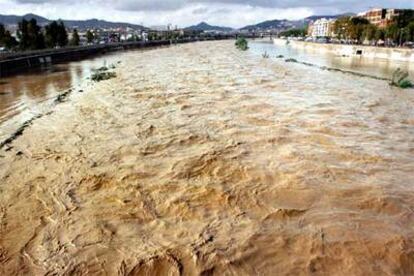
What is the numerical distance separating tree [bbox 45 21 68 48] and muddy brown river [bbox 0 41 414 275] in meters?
66.2

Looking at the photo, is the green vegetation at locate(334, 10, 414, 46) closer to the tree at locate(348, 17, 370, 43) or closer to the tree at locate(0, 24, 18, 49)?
the tree at locate(348, 17, 370, 43)

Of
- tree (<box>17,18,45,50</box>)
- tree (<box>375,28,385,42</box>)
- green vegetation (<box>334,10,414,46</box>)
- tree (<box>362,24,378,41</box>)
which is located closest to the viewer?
tree (<box>17,18,45,50</box>)

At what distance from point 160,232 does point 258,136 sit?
22.5 feet

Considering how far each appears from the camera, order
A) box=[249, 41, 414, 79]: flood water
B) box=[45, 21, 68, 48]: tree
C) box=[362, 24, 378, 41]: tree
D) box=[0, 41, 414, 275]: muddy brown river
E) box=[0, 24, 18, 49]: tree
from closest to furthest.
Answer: box=[0, 41, 414, 275]: muddy brown river
box=[249, 41, 414, 79]: flood water
box=[0, 24, 18, 49]: tree
box=[45, 21, 68, 48]: tree
box=[362, 24, 378, 41]: tree

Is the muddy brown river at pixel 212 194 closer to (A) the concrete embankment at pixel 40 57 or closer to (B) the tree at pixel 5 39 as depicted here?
(A) the concrete embankment at pixel 40 57

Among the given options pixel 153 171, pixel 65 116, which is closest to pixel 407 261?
pixel 153 171

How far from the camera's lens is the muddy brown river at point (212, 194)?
691 centimetres

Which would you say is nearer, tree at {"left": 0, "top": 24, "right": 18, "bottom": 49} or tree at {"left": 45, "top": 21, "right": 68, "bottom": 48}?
tree at {"left": 0, "top": 24, "right": 18, "bottom": 49}

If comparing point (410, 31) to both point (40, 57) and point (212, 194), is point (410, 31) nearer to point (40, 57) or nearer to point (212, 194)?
point (40, 57)

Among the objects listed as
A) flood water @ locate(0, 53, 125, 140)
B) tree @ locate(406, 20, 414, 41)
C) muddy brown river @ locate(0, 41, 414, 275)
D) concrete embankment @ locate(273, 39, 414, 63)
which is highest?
muddy brown river @ locate(0, 41, 414, 275)

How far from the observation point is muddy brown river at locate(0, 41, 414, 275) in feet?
22.7

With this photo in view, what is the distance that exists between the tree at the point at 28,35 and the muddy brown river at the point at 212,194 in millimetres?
55372

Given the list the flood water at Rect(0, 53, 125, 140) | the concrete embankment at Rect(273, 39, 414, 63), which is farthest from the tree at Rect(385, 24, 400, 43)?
the flood water at Rect(0, 53, 125, 140)

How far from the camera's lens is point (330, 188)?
376 inches
